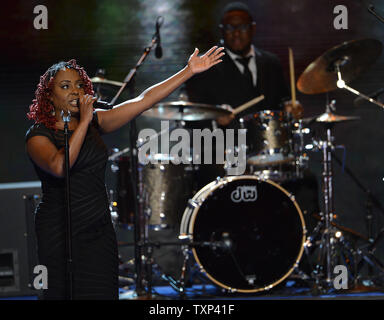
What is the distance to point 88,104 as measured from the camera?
9.82 feet

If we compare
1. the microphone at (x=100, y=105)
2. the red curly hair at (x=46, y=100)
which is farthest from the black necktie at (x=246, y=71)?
the microphone at (x=100, y=105)

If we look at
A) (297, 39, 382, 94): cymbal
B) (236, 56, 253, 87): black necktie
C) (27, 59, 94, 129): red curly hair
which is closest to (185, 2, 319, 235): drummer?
(236, 56, 253, 87): black necktie

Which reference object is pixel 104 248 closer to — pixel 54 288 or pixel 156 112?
pixel 54 288

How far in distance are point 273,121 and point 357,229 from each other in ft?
6.60

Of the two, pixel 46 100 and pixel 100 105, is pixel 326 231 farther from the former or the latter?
pixel 46 100

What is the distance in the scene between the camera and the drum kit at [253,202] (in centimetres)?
538

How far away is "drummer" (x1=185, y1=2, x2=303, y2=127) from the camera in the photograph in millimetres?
6059

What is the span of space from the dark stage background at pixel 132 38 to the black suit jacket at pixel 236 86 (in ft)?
0.88

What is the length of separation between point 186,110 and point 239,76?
97 cm

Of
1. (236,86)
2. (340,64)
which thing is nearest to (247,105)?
(236,86)

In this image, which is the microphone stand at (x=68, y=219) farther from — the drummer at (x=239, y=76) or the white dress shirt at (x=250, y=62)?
the white dress shirt at (x=250, y=62)

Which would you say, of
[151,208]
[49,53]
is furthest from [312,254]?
[49,53]

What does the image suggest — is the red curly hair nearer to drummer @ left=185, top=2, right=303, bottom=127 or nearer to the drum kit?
the drum kit

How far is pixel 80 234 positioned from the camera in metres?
3.06
